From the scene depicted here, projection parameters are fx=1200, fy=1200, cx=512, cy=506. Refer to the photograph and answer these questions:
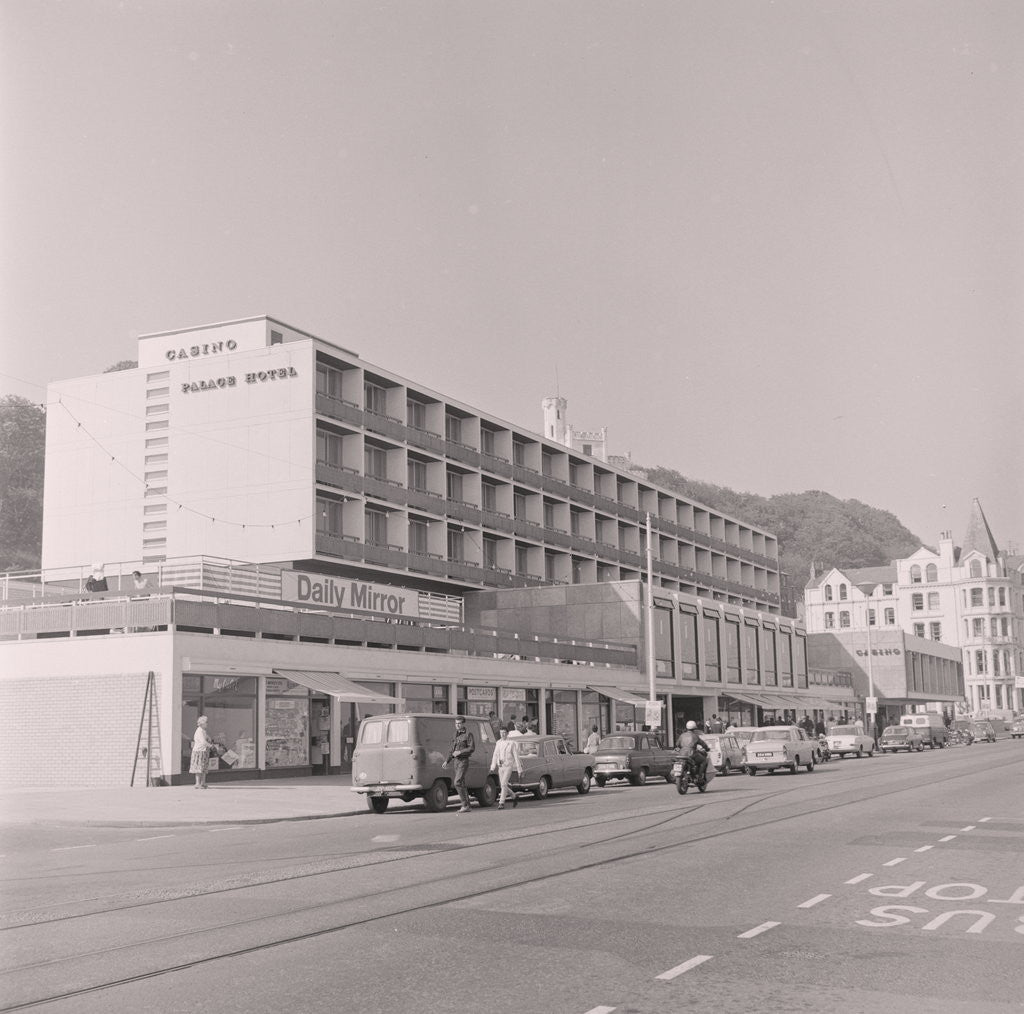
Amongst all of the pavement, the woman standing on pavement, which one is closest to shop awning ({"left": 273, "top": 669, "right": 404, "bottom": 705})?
the pavement

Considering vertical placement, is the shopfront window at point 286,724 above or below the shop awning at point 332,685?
below

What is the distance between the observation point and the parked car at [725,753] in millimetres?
36250

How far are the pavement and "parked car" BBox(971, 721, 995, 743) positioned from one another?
53206mm

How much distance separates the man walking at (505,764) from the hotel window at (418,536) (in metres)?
37.5

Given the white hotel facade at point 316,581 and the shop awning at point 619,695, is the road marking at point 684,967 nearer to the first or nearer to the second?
the white hotel facade at point 316,581

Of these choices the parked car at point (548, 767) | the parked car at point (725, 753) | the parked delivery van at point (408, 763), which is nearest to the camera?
the parked delivery van at point (408, 763)

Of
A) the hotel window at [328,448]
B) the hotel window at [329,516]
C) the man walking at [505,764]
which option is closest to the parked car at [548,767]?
the man walking at [505,764]

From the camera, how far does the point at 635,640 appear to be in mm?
58375

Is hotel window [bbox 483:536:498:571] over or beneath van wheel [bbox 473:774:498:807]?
over

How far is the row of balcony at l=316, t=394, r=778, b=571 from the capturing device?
2264 inches

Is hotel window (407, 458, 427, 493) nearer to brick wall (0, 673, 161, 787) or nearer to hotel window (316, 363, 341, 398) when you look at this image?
hotel window (316, 363, 341, 398)

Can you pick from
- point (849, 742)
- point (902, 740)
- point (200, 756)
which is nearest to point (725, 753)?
point (200, 756)

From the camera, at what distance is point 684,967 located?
26.2 ft

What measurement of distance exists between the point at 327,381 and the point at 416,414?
804 cm
